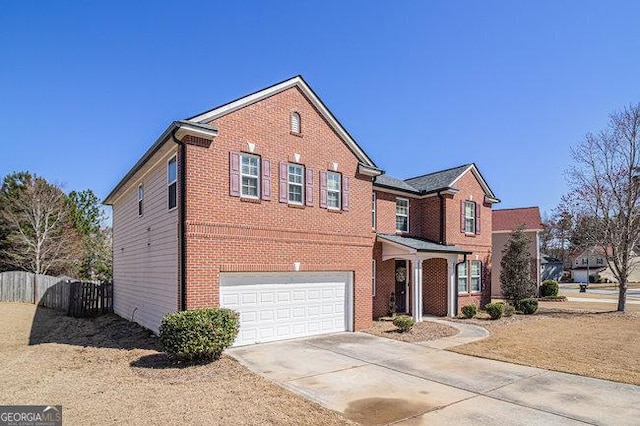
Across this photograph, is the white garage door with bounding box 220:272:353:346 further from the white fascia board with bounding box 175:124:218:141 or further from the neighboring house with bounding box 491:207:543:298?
the neighboring house with bounding box 491:207:543:298

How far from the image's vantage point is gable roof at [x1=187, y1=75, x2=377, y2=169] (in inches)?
472

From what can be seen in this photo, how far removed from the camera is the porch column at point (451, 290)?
63.7 ft

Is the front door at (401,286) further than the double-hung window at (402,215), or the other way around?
the double-hung window at (402,215)

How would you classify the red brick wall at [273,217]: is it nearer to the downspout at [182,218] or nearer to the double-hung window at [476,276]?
the downspout at [182,218]

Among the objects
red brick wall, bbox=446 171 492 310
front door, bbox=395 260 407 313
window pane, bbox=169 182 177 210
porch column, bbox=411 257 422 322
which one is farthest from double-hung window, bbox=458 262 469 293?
window pane, bbox=169 182 177 210

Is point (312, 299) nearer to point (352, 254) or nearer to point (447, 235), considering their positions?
point (352, 254)

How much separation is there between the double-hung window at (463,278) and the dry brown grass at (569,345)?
2.62 m

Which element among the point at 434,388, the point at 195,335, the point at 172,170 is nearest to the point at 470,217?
the point at 434,388

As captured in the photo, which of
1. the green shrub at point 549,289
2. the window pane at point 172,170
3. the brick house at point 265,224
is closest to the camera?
the brick house at point 265,224

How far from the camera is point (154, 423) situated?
616 cm

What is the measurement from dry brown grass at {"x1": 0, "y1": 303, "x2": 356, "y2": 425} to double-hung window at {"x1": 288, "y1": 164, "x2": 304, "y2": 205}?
561 cm

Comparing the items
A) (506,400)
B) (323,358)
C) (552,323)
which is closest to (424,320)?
(552,323)

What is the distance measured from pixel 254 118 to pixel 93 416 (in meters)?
9.01

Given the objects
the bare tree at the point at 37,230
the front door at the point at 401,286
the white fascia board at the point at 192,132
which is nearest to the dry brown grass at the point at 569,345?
the front door at the point at 401,286
